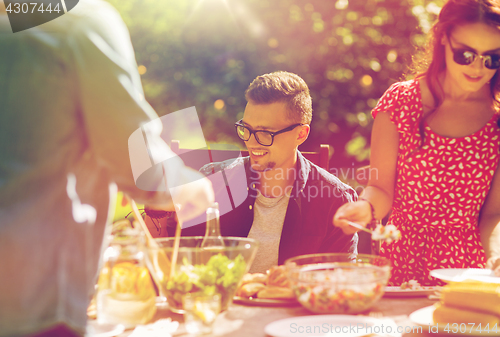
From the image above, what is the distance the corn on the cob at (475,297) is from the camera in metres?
0.98

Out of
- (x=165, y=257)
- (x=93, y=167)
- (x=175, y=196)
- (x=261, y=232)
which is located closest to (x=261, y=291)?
(x=165, y=257)

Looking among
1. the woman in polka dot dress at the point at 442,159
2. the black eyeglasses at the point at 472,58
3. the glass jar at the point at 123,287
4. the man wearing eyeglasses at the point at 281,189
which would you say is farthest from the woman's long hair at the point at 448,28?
the glass jar at the point at 123,287

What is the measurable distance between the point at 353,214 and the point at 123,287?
0.78 meters

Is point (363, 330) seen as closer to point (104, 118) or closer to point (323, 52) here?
point (104, 118)

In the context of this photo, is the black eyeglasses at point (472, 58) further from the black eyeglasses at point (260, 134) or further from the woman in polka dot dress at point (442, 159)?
the black eyeglasses at point (260, 134)

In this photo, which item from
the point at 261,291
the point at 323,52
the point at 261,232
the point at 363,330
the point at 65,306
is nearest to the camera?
the point at 65,306

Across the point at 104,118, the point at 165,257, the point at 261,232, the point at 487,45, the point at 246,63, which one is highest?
the point at 246,63

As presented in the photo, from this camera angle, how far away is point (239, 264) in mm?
1189

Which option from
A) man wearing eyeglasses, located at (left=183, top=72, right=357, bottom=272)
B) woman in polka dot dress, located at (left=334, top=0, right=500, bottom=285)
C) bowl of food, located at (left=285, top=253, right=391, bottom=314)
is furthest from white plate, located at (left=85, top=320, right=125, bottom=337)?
man wearing eyeglasses, located at (left=183, top=72, right=357, bottom=272)

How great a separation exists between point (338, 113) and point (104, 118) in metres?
4.11

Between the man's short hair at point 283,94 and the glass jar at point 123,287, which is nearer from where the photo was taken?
the glass jar at point 123,287

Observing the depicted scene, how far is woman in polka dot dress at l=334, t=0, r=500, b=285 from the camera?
170cm

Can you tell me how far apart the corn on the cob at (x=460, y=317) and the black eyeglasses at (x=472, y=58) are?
99 centimetres

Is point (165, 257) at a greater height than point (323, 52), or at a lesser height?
lesser
